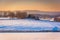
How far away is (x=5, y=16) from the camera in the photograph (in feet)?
5.68

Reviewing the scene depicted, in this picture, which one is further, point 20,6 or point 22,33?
point 20,6

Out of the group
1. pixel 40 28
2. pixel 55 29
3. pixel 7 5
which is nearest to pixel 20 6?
pixel 7 5

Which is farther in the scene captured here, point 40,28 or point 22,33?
point 40,28

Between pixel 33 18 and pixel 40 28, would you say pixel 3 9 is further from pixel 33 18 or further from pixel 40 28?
pixel 40 28

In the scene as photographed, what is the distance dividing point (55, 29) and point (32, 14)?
1.67 ft

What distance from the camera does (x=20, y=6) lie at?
70.2 inches

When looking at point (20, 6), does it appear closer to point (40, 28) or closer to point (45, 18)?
point (45, 18)

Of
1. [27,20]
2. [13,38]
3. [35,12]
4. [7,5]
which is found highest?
[7,5]

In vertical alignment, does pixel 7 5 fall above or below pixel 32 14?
above

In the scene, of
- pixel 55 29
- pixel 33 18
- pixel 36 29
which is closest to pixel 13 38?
pixel 36 29

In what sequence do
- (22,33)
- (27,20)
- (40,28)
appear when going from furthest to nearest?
(27,20)
(40,28)
(22,33)

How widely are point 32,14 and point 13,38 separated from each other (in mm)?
673

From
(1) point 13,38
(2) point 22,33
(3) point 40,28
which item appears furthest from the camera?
(3) point 40,28

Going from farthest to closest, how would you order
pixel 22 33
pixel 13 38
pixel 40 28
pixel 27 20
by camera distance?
pixel 27 20, pixel 40 28, pixel 22 33, pixel 13 38
